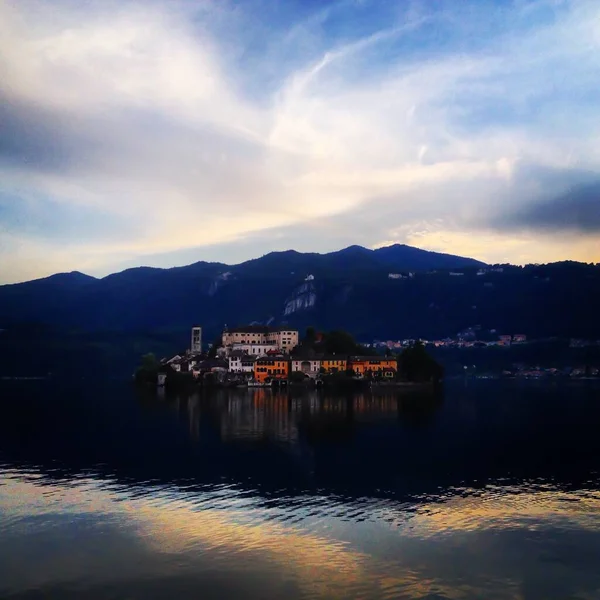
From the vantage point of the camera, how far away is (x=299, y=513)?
84.6 feet

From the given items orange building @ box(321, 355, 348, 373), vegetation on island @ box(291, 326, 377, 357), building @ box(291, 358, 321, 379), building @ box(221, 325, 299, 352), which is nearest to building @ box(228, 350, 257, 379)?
vegetation on island @ box(291, 326, 377, 357)

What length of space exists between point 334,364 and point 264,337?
3136cm

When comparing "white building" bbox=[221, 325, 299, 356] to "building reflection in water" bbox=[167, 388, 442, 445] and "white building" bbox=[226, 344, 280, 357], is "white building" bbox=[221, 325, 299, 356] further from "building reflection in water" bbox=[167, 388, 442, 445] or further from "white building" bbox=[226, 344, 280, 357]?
"building reflection in water" bbox=[167, 388, 442, 445]

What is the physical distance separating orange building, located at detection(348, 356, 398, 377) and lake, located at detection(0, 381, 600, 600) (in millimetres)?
67997

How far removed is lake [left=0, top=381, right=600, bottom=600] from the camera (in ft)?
61.9

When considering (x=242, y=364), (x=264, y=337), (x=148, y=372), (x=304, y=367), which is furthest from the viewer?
(x=264, y=337)

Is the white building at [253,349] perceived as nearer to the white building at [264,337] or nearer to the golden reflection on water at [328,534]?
the white building at [264,337]

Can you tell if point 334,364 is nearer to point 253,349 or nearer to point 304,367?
point 304,367

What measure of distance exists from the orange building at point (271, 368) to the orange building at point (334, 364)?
7.01 meters

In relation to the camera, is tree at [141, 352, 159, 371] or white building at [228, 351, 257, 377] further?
tree at [141, 352, 159, 371]

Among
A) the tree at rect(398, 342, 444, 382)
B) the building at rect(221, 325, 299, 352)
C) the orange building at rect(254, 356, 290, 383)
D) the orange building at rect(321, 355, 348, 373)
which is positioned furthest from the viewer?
the building at rect(221, 325, 299, 352)

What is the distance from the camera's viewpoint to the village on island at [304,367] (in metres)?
119

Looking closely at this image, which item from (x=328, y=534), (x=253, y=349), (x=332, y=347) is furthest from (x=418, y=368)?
(x=328, y=534)

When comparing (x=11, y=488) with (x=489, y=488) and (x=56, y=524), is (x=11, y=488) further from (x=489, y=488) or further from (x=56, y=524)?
(x=489, y=488)
